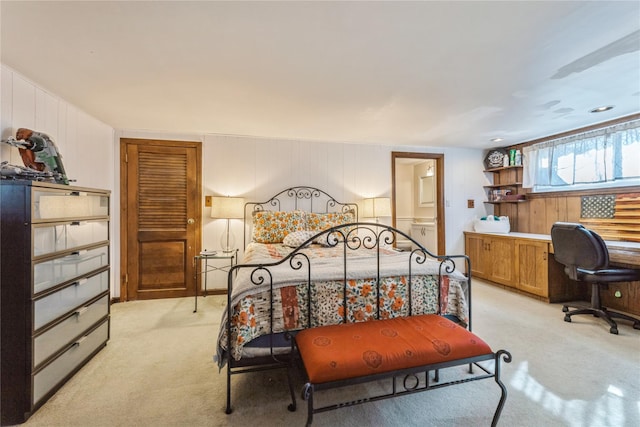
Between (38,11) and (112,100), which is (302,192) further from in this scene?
(38,11)

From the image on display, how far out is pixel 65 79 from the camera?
223cm

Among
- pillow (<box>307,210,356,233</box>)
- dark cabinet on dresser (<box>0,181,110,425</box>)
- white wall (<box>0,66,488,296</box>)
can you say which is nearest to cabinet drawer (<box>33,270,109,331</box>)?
dark cabinet on dresser (<box>0,181,110,425</box>)

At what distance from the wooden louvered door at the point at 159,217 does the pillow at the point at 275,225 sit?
859 mm

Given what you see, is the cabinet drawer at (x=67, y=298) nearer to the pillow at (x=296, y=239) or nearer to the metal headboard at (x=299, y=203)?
the pillow at (x=296, y=239)

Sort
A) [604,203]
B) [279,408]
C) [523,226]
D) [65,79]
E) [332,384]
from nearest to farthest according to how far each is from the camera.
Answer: [332,384] < [279,408] < [65,79] < [604,203] < [523,226]

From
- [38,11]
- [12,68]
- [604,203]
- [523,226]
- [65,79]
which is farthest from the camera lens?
[523,226]

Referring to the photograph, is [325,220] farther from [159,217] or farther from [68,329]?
[68,329]

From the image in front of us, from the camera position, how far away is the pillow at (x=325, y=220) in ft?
12.1

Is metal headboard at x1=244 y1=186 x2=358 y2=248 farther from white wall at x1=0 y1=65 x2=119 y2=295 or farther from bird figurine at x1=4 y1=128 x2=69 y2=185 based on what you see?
bird figurine at x1=4 y1=128 x2=69 y2=185

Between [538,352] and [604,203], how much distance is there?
7.69ft

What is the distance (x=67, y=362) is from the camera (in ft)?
6.15

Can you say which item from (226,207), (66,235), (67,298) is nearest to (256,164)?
(226,207)

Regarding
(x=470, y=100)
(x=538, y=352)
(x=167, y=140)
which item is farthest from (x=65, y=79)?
(x=538, y=352)

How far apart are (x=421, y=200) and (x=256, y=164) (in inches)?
156
